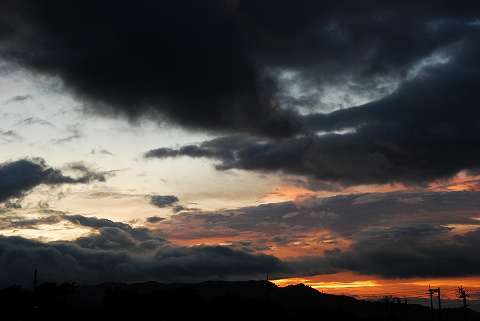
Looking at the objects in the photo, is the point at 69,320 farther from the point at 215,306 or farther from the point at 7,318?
the point at 215,306

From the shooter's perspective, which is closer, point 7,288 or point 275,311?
point 275,311

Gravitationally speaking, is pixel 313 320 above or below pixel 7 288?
below

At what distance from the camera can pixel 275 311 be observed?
125375mm

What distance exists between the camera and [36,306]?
409 ft

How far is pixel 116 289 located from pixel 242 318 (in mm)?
39662

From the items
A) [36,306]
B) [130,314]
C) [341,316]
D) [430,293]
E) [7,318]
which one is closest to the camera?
[7,318]

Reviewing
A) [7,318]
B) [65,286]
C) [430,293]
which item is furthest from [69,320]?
[430,293]

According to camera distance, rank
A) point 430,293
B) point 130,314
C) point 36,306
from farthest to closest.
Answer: point 430,293
point 36,306
point 130,314

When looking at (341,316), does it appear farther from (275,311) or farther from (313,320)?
(275,311)

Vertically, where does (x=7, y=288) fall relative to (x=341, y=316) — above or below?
above

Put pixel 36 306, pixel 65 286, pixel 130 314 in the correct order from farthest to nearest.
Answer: pixel 65 286, pixel 36 306, pixel 130 314

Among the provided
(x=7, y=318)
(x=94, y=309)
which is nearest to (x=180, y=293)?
(x=94, y=309)

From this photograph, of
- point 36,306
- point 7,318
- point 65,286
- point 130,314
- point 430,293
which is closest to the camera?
point 7,318

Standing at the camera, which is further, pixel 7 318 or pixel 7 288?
pixel 7 288
